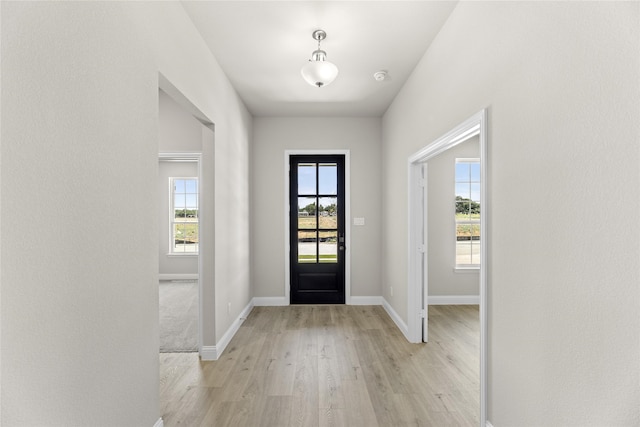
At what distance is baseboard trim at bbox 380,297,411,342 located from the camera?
138 inches

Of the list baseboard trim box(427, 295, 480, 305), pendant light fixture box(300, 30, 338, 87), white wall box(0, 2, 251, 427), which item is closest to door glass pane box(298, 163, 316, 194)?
pendant light fixture box(300, 30, 338, 87)

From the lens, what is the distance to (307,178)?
15.8 feet

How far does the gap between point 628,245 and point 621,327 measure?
27cm

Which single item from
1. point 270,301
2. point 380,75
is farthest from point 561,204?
point 270,301

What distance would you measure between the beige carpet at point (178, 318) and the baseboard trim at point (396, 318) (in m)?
2.20

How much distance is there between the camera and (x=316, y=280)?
15.8 feet

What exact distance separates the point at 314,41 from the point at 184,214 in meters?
5.42

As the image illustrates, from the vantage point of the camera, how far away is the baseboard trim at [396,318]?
3510 mm

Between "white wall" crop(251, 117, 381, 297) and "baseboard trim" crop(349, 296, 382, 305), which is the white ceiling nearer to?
"white wall" crop(251, 117, 381, 297)

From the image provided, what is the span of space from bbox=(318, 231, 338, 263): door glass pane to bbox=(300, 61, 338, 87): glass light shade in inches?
105

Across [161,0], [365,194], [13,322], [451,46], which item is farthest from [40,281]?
[365,194]

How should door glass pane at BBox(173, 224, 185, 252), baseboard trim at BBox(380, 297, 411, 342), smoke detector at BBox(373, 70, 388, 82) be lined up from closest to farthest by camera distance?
smoke detector at BBox(373, 70, 388, 82) < baseboard trim at BBox(380, 297, 411, 342) < door glass pane at BBox(173, 224, 185, 252)

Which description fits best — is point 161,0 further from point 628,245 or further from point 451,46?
point 628,245

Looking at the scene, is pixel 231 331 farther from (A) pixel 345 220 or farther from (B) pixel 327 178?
(B) pixel 327 178
